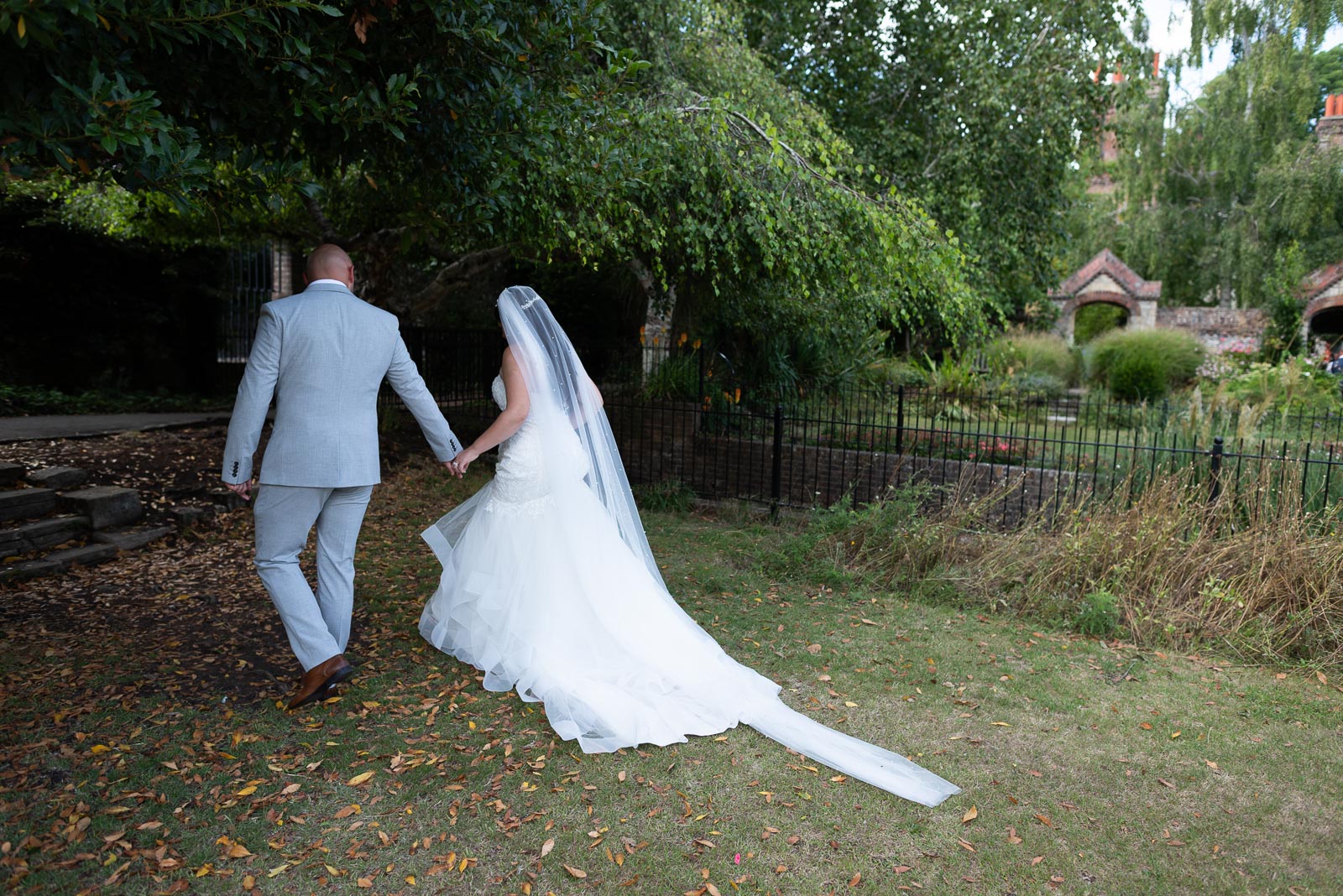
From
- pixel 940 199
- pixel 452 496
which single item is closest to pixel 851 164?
pixel 940 199

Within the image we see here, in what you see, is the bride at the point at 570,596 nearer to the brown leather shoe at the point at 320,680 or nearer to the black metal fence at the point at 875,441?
the brown leather shoe at the point at 320,680

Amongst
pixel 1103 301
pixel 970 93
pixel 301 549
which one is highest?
pixel 970 93

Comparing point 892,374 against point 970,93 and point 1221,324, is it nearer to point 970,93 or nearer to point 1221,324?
point 970,93

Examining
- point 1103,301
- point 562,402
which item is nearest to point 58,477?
point 562,402

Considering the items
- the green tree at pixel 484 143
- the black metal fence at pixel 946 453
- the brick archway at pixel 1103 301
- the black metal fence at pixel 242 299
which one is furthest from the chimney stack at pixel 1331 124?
the black metal fence at pixel 242 299

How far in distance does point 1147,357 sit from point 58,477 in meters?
14.8

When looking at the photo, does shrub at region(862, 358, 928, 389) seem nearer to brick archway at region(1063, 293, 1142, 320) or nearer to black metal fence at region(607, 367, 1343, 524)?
black metal fence at region(607, 367, 1343, 524)

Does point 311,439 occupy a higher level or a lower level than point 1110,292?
lower

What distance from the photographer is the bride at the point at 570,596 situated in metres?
3.89

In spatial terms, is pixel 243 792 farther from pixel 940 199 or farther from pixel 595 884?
pixel 940 199

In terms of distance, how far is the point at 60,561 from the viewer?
5734 millimetres

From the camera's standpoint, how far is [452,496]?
8789mm

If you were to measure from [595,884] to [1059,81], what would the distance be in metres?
12.1

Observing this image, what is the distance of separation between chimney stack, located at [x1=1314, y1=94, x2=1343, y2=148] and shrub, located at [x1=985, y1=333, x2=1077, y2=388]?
1369 cm
